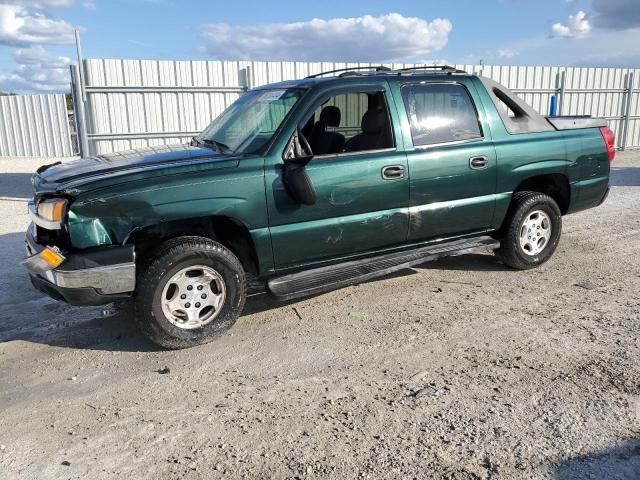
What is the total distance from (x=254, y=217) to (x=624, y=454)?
266 centimetres

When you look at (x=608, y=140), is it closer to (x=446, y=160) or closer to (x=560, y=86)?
(x=446, y=160)

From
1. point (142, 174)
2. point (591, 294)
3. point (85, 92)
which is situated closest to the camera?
point (142, 174)

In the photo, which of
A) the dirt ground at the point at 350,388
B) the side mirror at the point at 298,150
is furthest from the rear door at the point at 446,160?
the side mirror at the point at 298,150

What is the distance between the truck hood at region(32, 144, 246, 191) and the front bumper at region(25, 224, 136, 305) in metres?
0.51

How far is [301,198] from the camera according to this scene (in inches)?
157

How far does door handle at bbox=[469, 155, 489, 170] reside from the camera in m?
4.83

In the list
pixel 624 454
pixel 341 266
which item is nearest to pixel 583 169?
pixel 341 266

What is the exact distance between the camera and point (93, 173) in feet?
12.5

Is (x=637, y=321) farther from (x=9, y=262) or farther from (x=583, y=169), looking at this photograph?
(x=9, y=262)

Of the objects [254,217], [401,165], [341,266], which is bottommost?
[341,266]

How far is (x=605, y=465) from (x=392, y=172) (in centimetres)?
→ 258

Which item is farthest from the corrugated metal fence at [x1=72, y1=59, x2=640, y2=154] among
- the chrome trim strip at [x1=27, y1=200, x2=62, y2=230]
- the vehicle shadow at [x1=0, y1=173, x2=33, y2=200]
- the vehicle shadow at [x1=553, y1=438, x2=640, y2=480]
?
the vehicle shadow at [x1=553, y1=438, x2=640, y2=480]

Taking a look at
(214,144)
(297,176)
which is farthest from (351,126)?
(214,144)

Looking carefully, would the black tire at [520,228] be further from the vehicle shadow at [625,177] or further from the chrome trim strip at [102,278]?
the vehicle shadow at [625,177]
